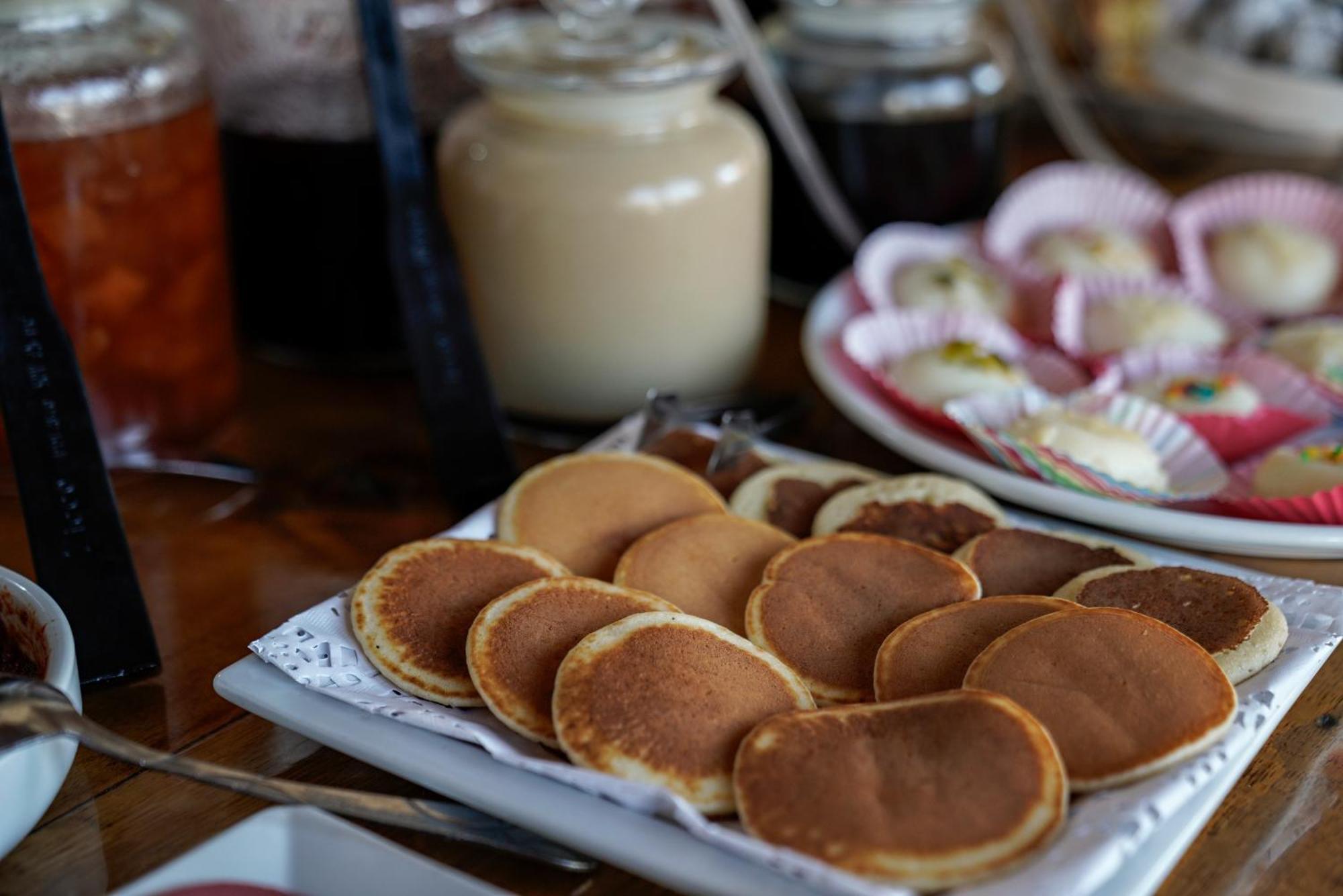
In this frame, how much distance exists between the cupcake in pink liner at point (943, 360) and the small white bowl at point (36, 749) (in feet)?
1.93

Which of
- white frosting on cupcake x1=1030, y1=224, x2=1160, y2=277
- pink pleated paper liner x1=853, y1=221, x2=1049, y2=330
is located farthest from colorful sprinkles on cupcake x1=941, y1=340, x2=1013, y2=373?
white frosting on cupcake x1=1030, y1=224, x2=1160, y2=277

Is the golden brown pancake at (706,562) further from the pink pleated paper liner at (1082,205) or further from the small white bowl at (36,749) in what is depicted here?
the pink pleated paper liner at (1082,205)

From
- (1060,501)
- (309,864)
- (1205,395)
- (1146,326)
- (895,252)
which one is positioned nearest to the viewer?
(309,864)

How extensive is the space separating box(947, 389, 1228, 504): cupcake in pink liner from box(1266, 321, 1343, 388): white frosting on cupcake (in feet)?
0.48

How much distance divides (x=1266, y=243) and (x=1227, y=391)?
31 cm

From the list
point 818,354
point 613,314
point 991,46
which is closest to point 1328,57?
point 991,46

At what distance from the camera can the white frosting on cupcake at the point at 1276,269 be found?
1.20m

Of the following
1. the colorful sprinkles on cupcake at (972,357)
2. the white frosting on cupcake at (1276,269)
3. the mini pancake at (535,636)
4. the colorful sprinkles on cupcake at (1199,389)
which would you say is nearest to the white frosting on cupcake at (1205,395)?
the colorful sprinkles on cupcake at (1199,389)

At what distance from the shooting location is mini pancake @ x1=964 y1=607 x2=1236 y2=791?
555 millimetres

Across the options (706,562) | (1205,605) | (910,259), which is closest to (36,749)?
(706,562)

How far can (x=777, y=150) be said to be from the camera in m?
1.27

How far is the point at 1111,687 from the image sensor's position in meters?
0.58

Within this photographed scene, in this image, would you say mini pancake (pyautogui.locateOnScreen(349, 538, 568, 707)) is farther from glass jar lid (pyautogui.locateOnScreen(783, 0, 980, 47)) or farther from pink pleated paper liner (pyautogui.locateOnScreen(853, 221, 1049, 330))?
glass jar lid (pyautogui.locateOnScreen(783, 0, 980, 47))

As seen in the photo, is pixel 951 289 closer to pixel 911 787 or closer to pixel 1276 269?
pixel 1276 269
